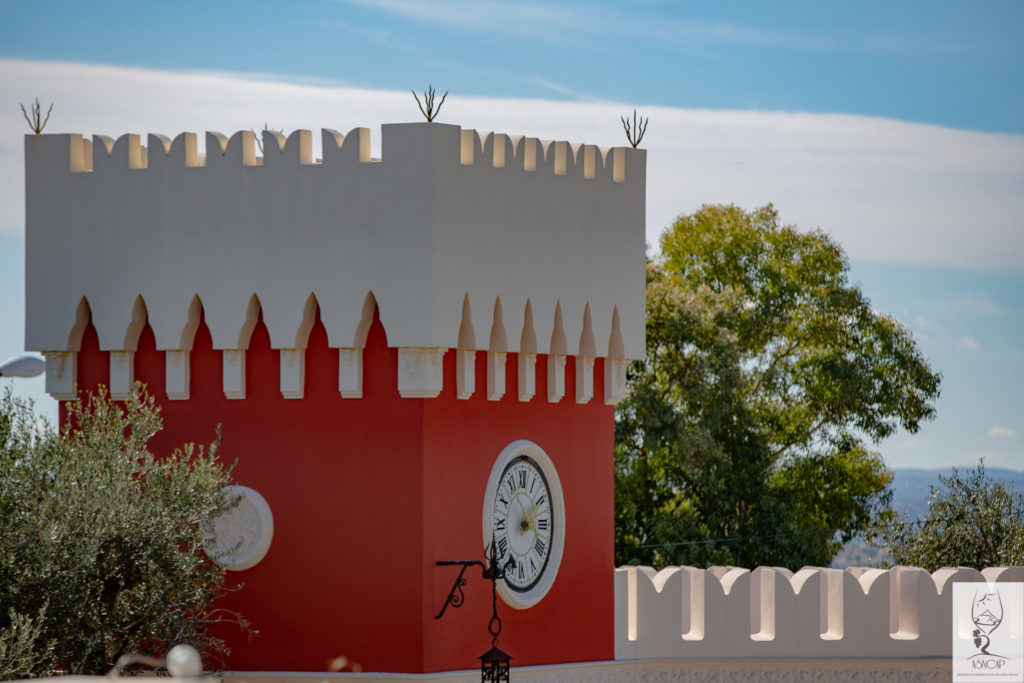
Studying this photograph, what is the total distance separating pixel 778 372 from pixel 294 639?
18420 millimetres

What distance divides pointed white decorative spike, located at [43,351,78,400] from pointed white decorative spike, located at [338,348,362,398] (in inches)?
86.8

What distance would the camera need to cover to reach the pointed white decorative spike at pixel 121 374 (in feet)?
34.4

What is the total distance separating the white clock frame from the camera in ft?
34.1

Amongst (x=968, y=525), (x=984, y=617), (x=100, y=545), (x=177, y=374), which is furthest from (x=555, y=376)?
(x=968, y=525)

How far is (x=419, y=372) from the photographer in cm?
980

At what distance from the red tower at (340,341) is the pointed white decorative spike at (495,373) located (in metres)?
0.02

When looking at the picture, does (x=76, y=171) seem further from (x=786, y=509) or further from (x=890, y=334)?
(x=890, y=334)

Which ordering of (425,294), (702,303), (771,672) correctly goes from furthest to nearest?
1. (702,303)
2. (771,672)
3. (425,294)

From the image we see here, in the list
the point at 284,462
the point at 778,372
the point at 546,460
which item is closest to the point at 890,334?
the point at 778,372

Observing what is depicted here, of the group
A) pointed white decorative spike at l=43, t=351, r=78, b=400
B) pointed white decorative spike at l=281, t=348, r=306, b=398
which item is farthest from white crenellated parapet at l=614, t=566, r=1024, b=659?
pointed white decorative spike at l=43, t=351, r=78, b=400

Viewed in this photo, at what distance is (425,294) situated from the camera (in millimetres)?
9703

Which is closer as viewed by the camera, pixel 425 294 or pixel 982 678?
pixel 425 294

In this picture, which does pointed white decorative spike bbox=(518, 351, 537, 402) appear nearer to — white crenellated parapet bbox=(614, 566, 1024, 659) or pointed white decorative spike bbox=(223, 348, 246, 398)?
pointed white decorative spike bbox=(223, 348, 246, 398)

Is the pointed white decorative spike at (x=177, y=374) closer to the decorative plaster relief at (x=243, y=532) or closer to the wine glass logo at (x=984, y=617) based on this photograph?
the decorative plaster relief at (x=243, y=532)
